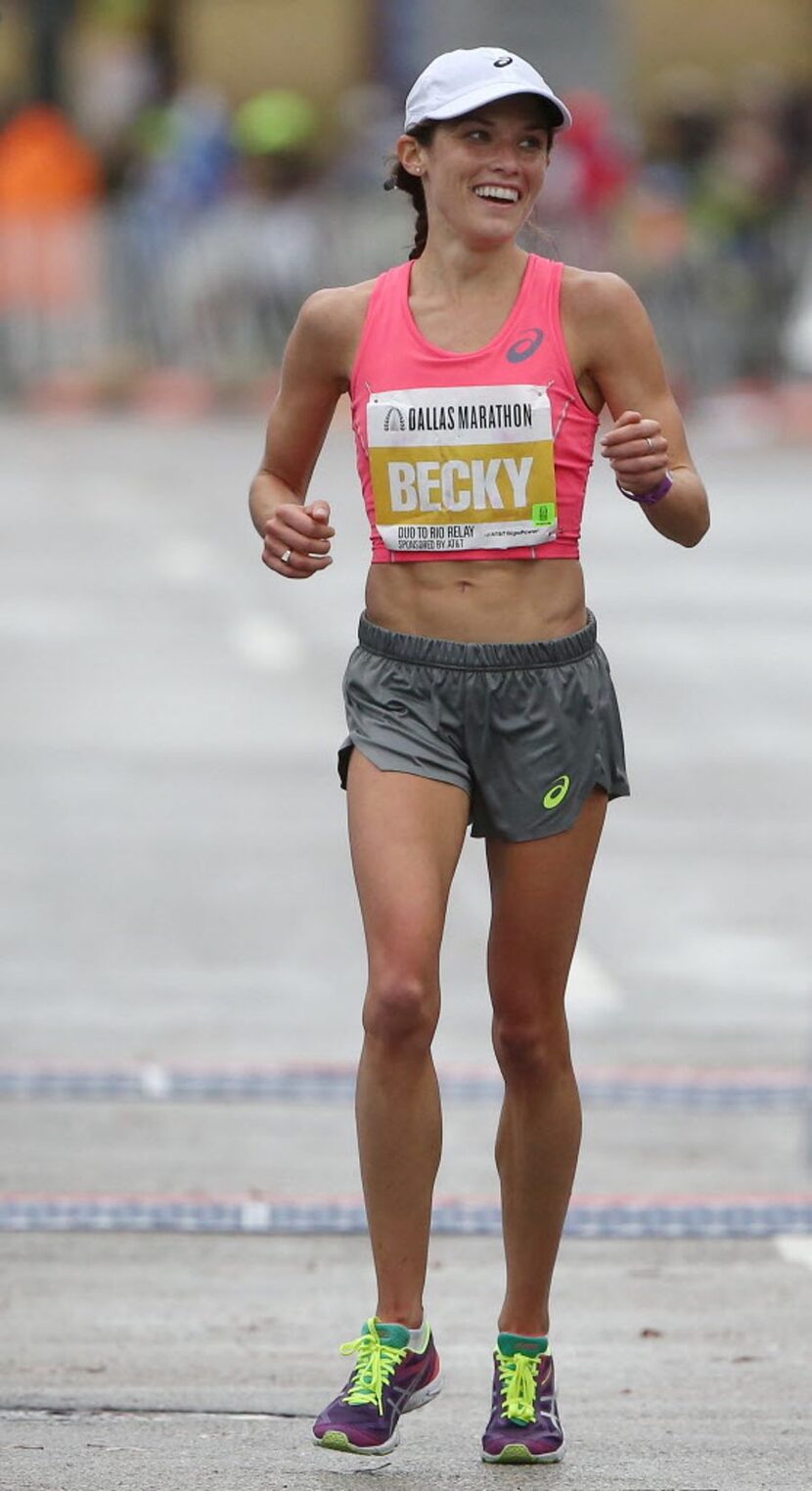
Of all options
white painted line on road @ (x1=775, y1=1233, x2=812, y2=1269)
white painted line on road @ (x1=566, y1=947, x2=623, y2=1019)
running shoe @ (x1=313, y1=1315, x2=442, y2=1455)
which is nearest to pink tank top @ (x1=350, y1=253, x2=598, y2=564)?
running shoe @ (x1=313, y1=1315, x2=442, y2=1455)

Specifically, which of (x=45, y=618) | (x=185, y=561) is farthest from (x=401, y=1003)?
(x=185, y=561)

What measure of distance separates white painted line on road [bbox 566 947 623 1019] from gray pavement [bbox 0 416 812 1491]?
0.06 feet

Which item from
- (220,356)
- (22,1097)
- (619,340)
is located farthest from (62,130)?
(619,340)

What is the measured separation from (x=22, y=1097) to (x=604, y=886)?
3.22m

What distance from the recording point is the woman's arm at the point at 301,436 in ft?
17.1

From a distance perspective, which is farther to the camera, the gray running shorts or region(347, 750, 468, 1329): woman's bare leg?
the gray running shorts

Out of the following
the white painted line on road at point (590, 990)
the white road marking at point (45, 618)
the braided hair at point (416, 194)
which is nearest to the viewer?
the braided hair at point (416, 194)

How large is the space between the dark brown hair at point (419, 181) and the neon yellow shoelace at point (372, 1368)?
68.9 inches

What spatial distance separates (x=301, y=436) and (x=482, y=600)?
472 millimetres

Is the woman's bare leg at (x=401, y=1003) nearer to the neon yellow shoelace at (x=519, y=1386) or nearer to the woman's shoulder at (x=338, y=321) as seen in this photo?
the neon yellow shoelace at (x=519, y=1386)

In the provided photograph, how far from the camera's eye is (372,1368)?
5.07 meters

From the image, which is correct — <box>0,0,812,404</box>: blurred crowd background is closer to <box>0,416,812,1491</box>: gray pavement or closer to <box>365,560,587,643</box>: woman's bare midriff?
<box>0,416,812,1491</box>: gray pavement

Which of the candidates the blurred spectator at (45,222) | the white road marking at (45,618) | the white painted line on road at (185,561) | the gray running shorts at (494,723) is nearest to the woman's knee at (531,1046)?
the gray running shorts at (494,723)

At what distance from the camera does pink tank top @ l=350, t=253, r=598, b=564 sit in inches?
202
